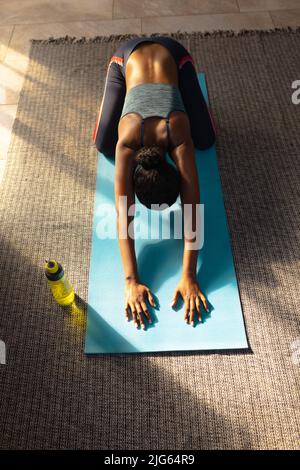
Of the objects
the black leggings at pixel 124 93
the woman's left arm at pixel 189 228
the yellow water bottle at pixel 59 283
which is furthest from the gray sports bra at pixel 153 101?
the yellow water bottle at pixel 59 283

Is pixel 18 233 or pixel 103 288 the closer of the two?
pixel 103 288

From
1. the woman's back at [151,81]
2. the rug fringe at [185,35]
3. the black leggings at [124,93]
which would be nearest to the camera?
the woman's back at [151,81]

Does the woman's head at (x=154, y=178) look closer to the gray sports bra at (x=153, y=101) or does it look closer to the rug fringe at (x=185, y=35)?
the gray sports bra at (x=153, y=101)

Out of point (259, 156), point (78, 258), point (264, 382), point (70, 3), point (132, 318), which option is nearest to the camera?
point (264, 382)

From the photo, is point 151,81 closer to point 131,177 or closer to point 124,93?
point 124,93

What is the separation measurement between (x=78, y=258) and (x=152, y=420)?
26.8 inches

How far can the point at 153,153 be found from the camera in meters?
1.29

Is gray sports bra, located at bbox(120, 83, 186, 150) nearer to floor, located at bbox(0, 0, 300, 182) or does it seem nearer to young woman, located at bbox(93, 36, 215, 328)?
young woman, located at bbox(93, 36, 215, 328)

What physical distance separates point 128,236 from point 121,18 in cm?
170

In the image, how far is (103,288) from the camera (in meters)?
1.53

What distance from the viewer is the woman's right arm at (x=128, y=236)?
141 centimetres

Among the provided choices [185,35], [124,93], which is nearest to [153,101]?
[124,93]
